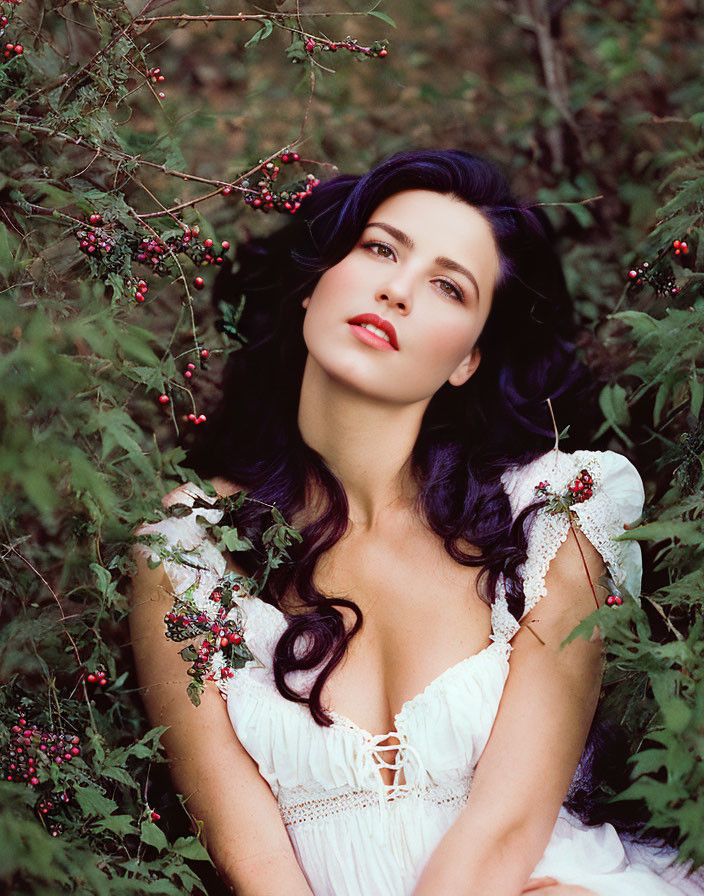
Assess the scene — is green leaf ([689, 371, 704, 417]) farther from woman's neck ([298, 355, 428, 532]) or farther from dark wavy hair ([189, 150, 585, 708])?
woman's neck ([298, 355, 428, 532])

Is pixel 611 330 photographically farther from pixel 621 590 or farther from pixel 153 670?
pixel 153 670

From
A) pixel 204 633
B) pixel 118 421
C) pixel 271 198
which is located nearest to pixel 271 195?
pixel 271 198

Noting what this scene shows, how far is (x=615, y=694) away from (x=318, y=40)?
1589 millimetres

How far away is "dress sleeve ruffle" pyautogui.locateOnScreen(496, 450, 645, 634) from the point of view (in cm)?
228

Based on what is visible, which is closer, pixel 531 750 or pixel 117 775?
pixel 117 775

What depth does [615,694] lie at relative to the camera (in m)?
A: 2.15

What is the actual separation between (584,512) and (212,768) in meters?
1.07

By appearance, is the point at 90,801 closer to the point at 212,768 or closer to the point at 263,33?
the point at 212,768

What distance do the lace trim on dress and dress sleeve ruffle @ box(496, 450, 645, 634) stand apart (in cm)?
41

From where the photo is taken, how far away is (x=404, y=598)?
2.33 meters

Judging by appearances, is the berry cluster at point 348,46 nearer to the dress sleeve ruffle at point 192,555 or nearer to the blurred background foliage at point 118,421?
the blurred background foliage at point 118,421

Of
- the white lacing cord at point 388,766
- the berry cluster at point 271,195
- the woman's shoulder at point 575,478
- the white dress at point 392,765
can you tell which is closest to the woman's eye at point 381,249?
the berry cluster at point 271,195

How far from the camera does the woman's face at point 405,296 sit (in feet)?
7.29

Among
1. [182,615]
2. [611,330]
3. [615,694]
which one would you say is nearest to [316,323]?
[182,615]
